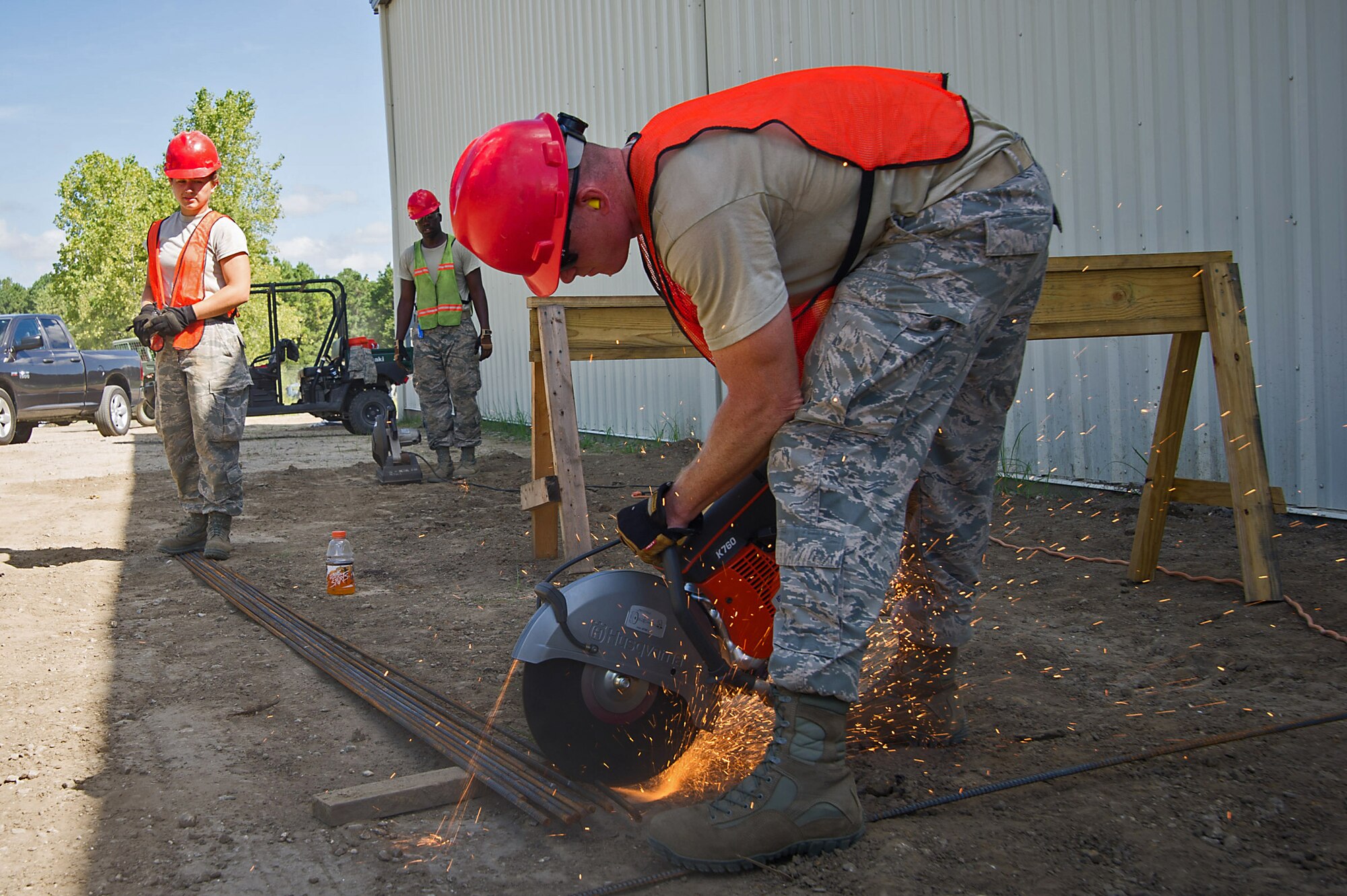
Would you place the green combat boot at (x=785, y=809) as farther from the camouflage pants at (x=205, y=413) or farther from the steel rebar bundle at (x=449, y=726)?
the camouflage pants at (x=205, y=413)

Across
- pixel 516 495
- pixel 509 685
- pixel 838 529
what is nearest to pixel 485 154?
pixel 838 529

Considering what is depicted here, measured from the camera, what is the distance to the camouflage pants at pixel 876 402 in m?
1.91

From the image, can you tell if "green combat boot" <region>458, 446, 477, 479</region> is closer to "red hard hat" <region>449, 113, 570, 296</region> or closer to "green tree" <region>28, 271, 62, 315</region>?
"red hard hat" <region>449, 113, 570, 296</region>

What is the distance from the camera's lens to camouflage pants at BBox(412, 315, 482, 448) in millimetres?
8008

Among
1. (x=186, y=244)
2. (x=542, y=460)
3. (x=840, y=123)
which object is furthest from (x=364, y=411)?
(x=840, y=123)

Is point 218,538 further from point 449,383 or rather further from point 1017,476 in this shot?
point 1017,476

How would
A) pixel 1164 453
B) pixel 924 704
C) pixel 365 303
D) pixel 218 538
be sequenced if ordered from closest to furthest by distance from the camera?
pixel 924 704 < pixel 1164 453 < pixel 218 538 < pixel 365 303

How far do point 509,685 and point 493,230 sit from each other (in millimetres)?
1478

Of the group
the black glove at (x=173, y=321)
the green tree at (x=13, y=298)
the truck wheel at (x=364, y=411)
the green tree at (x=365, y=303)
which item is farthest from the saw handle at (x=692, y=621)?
the green tree at (x=13, y=298)

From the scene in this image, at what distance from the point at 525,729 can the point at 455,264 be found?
5.84m

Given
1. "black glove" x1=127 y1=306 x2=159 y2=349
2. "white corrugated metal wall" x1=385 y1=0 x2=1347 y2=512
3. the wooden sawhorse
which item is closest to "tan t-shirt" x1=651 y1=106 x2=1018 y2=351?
the wooden sawhorse

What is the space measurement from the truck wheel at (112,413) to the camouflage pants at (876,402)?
1492cm

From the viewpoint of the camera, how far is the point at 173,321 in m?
4.69

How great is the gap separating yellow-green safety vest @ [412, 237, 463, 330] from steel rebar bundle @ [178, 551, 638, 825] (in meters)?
4.27
